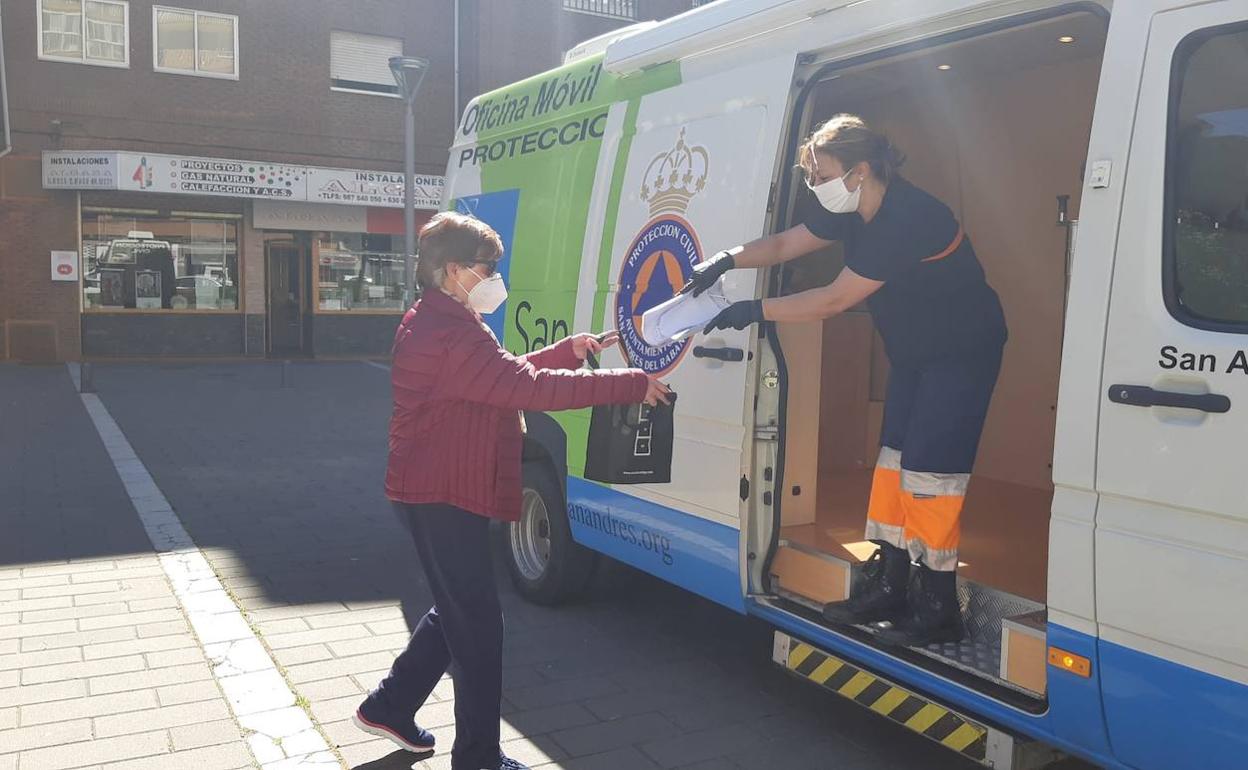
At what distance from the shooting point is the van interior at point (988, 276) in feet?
14.4

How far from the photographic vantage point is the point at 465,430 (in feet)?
11.4

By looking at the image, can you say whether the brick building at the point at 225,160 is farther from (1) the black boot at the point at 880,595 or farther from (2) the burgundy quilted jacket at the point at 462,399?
(1) the black boot at the point at 880,595

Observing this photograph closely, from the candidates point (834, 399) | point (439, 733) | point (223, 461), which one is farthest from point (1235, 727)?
point (223, 461)

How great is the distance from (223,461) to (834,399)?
6562mm

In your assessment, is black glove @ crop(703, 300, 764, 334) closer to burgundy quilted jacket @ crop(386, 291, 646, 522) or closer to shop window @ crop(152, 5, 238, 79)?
burgundy quilted jacket @ crop(386, 291, 646, 522)

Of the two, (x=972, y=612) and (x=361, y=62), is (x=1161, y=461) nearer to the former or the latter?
(x=972, y=612)

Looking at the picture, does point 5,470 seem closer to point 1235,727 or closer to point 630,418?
point 630,418

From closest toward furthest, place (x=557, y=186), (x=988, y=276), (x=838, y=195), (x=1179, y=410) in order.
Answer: (x=1179, y=410), (x=838, y=195), (x=557, y=186), (x=988, y=276)

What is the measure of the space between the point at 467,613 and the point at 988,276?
372 cm

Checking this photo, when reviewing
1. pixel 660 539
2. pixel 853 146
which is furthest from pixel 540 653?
pixel 853 146

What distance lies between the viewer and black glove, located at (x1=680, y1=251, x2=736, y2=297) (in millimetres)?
3826

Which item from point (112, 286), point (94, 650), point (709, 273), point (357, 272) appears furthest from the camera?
point (357, 272)

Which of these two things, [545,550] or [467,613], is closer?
[467,613]

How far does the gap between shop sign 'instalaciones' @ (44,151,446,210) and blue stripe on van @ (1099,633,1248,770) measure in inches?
780
